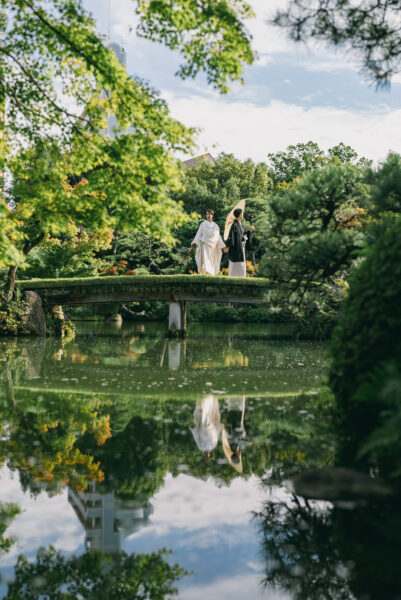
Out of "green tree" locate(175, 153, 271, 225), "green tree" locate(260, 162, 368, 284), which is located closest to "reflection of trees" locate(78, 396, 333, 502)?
"green tree" locate(260, 162, 368, 284)

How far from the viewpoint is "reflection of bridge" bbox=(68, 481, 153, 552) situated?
364cm

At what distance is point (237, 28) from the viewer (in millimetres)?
7418

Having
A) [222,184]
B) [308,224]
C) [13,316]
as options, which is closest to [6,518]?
[308,224]

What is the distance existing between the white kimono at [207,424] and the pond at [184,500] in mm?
22

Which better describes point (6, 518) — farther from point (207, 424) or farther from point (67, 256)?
point (67, 256)

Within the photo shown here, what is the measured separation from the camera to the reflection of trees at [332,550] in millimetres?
2947

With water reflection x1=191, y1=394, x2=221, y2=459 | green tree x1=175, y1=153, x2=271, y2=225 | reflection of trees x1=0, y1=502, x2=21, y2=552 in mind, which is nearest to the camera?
reflection of trees x1=0, y1=502, x2=21, y2=552

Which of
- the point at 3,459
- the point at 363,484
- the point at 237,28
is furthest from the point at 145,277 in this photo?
the point at 363,484

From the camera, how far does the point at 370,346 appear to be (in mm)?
4293

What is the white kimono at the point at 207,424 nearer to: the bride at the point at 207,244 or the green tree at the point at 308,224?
the green tree at the point at 308,224

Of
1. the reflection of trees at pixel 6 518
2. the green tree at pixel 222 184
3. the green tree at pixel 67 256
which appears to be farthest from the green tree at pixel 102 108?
the green tree at pixel 222 184

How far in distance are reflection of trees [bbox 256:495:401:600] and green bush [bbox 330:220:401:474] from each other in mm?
490

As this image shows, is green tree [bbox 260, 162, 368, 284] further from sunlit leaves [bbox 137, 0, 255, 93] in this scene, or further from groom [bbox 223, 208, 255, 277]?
groom [bbox 223, 208, 255, 277]

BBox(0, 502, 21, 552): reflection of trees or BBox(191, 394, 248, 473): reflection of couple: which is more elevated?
BBox(0, 502, 21, 552): reflection of trees
